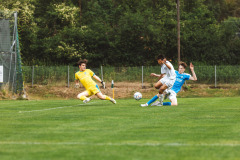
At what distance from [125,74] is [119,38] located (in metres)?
9.00

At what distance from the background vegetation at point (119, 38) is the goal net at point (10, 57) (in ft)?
63.7

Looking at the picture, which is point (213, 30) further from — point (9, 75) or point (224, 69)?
point (9, 75)

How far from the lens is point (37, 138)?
7.11 meters

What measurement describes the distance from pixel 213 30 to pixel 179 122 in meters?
42.2

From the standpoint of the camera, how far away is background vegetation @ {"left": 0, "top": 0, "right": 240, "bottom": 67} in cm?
4850

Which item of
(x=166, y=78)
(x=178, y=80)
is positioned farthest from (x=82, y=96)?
(x=178, y=80)

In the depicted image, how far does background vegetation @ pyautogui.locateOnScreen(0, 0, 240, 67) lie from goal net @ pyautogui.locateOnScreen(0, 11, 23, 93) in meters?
19.4

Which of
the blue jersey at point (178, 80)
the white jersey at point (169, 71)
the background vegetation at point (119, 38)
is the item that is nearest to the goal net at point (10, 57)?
the blue jersey at point (178, 80)

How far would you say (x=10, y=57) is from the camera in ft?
89.3

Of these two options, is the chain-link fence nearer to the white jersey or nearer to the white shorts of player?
the white jersey

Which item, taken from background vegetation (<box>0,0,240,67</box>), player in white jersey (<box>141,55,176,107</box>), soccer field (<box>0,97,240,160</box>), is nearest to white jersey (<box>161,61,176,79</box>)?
player in white jersey (<box>141,55,176,107</box>)

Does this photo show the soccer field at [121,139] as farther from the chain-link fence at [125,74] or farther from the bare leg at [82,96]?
the chain-link fence at [125,74]

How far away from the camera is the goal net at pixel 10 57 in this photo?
26953 millimetres

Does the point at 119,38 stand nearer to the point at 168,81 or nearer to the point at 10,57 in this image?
the point at 10,57
